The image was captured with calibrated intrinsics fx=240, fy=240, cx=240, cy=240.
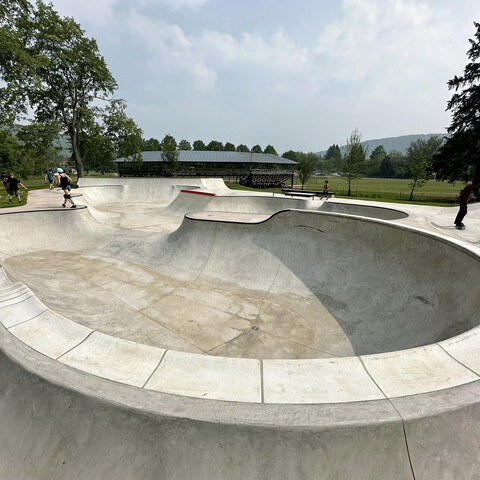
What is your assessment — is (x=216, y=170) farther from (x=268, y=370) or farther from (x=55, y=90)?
(x=268, y=370)

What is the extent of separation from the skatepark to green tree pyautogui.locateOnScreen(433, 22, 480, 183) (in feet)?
90.7

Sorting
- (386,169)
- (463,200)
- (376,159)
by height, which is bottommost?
(463,200)

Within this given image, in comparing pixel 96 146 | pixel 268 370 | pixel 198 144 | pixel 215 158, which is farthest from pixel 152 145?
pixel 268 370

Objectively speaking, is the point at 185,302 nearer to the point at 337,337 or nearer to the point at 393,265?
the point at 337,337

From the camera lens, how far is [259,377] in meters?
2.21

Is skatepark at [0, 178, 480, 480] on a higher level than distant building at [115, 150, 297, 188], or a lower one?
lower

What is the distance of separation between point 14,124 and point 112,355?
104 ft

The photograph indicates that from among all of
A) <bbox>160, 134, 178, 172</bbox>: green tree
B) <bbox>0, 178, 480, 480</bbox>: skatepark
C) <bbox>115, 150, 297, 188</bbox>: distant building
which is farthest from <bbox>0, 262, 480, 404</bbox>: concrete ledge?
<bbox>160, 134, 178, 172</bbox>: green tree

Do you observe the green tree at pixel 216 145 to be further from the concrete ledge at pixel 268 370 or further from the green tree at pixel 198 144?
the concrete ledge at pixel 268 370

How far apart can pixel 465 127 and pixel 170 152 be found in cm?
4143

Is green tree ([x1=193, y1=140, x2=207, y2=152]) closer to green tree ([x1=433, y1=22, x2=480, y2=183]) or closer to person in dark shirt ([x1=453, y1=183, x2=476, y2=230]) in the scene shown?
green tree ([x1=433, y1=22, x2=480, y2=183])

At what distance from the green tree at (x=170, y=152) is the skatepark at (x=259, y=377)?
4130 centimetres

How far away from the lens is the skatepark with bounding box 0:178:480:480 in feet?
5.58

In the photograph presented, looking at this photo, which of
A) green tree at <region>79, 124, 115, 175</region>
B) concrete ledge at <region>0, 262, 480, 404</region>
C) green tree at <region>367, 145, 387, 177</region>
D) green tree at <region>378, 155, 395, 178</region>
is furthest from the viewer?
green tree at <region>378, 155, 395, 178</region>
